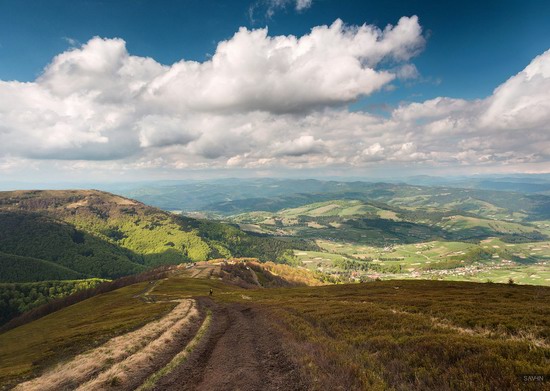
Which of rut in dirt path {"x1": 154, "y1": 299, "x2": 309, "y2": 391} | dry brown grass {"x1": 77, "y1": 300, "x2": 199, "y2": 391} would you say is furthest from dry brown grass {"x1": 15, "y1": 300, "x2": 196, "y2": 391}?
rut in dirt path {"x1": 154, "y1": 299, "x2": 309, "y2": 391}

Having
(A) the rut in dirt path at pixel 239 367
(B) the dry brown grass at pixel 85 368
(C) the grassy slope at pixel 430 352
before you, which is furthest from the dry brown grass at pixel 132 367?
(C) the grassy slope at pixel 430 352

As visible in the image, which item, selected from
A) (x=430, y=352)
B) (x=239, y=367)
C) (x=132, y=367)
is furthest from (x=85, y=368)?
(x=430, y=352)

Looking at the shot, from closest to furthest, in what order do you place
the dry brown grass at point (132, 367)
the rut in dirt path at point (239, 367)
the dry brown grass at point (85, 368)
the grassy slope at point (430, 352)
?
the grassy slope at point (430, 352) → the rut in dirt path at point (239, 367) → the dry brown grass at point (132, 367) → the dry brown grass at point (85, 368)

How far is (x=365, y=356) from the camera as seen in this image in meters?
17.6

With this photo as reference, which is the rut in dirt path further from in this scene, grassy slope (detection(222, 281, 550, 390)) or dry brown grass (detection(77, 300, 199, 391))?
dry brown grass (detection(77, 300, 199, 391))

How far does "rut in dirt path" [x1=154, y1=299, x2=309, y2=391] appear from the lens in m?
16.6

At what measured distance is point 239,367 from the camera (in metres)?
20.1

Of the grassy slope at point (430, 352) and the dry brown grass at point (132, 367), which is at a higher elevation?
the grassy slope at point (430, 352)

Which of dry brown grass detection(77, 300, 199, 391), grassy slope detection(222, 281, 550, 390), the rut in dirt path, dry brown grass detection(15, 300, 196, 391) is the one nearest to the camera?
grassy slope detection(222, 281, 550, 390)

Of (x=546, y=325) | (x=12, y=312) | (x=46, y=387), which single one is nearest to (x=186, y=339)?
(x=46, y=387)

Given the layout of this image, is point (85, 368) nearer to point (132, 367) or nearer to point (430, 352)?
point (132, 367)

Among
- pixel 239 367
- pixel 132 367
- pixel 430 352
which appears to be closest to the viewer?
pixel 430 352

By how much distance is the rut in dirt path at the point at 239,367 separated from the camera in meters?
16.6

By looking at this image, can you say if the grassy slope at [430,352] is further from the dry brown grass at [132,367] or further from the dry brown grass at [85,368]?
the dry brown grass at [85,368]
